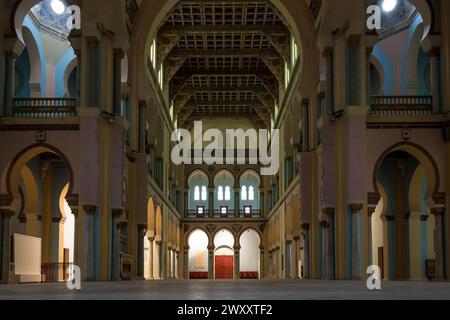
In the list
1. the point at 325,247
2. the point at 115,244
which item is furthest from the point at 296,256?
the point at 115,244

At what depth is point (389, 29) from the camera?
31.0 meters

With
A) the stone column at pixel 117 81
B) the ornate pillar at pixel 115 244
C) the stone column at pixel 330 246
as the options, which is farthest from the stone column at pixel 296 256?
the stone column at pixel 117 81

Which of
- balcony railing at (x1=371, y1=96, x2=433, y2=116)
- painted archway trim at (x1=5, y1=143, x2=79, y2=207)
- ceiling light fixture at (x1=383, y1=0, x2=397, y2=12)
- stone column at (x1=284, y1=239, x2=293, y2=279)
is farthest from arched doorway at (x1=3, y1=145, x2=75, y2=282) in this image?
ceiling light fixture at (x1=383, y1=0, x2=397, y2=12)

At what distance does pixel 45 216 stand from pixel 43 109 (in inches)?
336

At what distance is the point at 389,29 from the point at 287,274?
1727 centimetres

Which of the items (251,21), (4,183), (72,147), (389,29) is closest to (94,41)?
(72,147)

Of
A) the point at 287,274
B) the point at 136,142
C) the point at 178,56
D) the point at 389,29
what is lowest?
the point at 287,274

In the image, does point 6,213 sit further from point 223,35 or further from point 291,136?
point 223,35

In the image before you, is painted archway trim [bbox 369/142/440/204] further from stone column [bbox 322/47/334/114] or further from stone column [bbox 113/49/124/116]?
stone column [bbox 113/49/124/116]

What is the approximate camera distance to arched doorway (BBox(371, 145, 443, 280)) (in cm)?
2920

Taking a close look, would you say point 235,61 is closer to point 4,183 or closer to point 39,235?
point 39,235

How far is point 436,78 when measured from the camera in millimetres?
24750

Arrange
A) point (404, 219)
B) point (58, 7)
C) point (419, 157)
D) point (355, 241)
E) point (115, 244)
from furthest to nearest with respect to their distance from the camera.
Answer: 1. point (58, 7)
2. point (404, 219)
3. point (115, 244)
4. point (419, 157)
5. point (355, 241)

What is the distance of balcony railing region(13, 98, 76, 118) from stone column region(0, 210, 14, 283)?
3.36 meters
